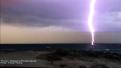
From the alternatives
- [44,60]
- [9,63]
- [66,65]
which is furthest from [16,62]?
[66,65]

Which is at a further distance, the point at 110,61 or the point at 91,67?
the point at 110,61

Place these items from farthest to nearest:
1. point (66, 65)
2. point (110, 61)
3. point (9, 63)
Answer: point (110, 61), point (66, 65), point (9, 63)

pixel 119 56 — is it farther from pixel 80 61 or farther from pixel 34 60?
pixel 34 60

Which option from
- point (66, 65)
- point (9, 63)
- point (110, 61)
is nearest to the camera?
point (9, 63)

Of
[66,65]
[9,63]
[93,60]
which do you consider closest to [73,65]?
[66,65]

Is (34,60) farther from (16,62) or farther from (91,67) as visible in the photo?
(91,67)

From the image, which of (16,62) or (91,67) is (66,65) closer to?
(91,67)

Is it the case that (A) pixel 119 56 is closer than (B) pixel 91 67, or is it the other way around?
(B) pixel 91 67
